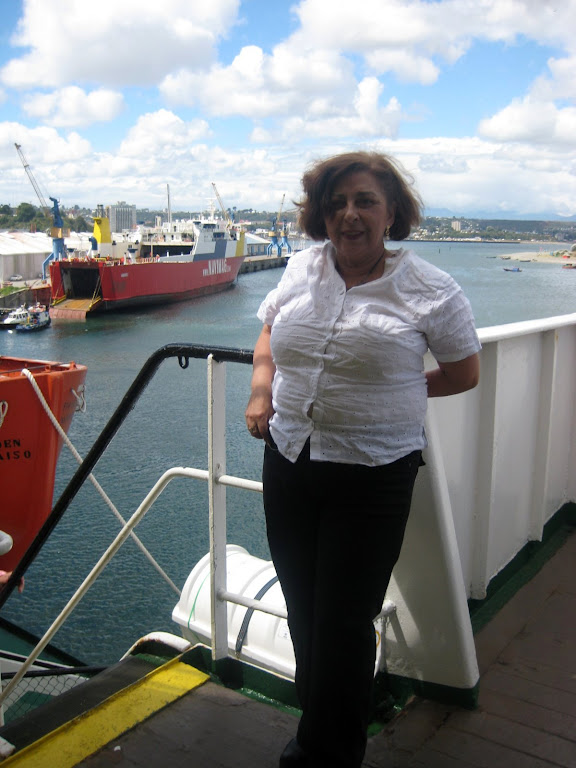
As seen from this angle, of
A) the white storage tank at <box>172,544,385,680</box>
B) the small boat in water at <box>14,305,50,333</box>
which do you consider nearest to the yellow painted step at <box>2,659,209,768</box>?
the white storage tank at <box>172,544,385,680</box>

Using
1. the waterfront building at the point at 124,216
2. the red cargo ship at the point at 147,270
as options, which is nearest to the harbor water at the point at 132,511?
the red cargo ship at the point at 147,270

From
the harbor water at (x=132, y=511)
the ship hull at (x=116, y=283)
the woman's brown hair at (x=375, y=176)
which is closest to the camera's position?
the woman's brown hair at (x=375, y=176)

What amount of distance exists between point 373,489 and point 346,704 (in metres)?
0.40

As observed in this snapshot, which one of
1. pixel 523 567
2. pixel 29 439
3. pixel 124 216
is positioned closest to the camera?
pixel 523 567

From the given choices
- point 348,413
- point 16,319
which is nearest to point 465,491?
point 348,413

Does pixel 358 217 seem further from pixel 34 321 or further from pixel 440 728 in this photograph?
pixel 34 321

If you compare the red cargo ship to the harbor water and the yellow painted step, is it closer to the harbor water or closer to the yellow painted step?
the harbor water

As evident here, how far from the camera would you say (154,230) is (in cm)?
4716

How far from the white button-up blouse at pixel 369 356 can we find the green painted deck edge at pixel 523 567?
916mm

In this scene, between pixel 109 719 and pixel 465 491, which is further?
pixel 465 491

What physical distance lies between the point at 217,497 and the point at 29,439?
4919 millimetres

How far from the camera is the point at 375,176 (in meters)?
1.28

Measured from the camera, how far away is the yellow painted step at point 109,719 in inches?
59.0

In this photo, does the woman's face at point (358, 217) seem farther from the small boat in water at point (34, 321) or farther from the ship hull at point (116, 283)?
the ship hull at point (116, 283)
